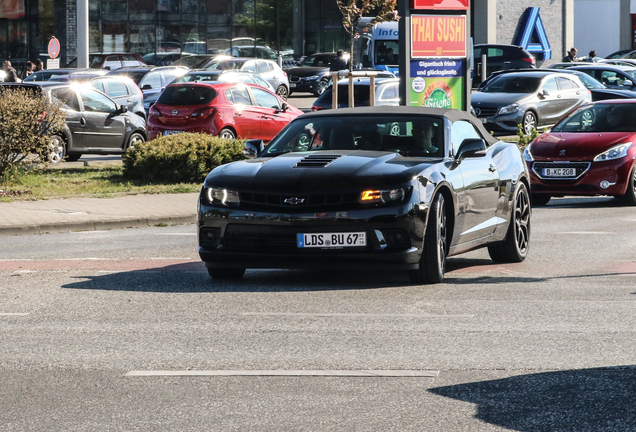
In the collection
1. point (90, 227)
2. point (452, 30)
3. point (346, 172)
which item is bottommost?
point (90, 227)

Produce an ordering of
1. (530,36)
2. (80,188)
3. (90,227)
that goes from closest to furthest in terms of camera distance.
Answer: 1. (90,227)
2. (80,188)
3. (530,36)

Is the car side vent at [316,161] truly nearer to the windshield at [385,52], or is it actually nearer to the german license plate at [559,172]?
the german license plate at [559,172]

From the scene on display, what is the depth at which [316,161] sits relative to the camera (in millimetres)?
9391

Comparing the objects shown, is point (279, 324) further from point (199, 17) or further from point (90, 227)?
point (199, 17)

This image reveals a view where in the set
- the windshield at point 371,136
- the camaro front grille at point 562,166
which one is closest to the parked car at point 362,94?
the camaro front grille at point 562,166

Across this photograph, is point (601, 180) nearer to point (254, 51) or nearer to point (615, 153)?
point (615, 153)

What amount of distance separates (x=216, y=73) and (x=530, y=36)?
31.6 m

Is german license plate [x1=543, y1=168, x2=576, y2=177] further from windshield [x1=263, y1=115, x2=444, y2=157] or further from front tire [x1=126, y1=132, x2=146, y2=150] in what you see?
front tire [x1=126, y1=132, x2=146, y2=150]

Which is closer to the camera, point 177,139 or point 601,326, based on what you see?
point 601,326

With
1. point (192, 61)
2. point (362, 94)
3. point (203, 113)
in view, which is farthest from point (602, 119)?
point (192, 61)

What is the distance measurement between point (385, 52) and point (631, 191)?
28.4 metres

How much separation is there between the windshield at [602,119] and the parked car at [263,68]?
24.3 meters

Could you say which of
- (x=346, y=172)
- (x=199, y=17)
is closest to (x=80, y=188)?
(x=346, y=172)

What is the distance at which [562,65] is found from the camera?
127ft
